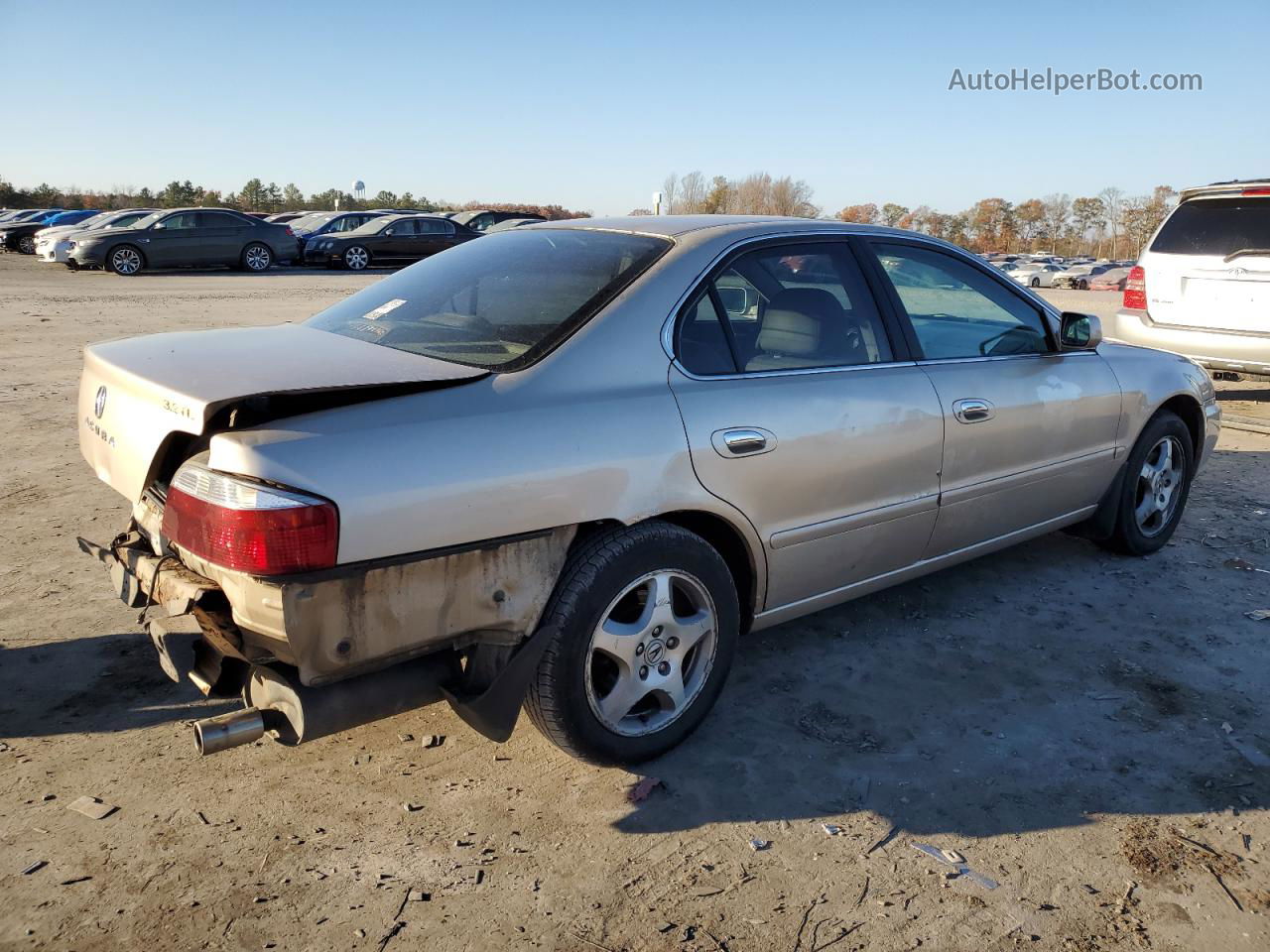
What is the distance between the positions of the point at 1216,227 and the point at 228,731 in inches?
334

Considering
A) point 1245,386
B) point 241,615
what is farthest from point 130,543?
point 1245,386

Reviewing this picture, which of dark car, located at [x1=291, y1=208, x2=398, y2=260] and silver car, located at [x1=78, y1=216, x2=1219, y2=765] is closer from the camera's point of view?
silver car, located at [x1=78, y1=216, x2=1219, y2=765]

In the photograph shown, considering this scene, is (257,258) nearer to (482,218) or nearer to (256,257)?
(256,257)

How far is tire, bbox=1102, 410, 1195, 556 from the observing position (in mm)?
4773

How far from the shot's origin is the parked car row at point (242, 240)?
72.1 feet

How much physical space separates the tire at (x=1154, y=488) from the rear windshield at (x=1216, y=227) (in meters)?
3.71

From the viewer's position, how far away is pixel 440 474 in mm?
2430

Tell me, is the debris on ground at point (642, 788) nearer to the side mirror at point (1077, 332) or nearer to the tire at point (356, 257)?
the side mirror at point (1077, 332)

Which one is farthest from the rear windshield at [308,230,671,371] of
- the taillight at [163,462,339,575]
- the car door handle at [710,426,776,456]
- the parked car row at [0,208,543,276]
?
the parked car row at [0,208,543,276]

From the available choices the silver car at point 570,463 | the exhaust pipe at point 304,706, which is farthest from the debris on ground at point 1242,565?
the exhaust pipe at point 304,706

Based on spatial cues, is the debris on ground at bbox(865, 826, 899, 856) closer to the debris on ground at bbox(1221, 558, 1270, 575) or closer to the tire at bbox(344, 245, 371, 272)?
the debris on ground at bbox(1221, 558, 1270, 575)

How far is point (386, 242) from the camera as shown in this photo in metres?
25.2

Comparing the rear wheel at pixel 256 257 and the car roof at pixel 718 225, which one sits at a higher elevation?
the car roof at pixel 718 225

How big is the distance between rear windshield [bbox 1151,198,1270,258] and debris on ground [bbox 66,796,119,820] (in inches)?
336
